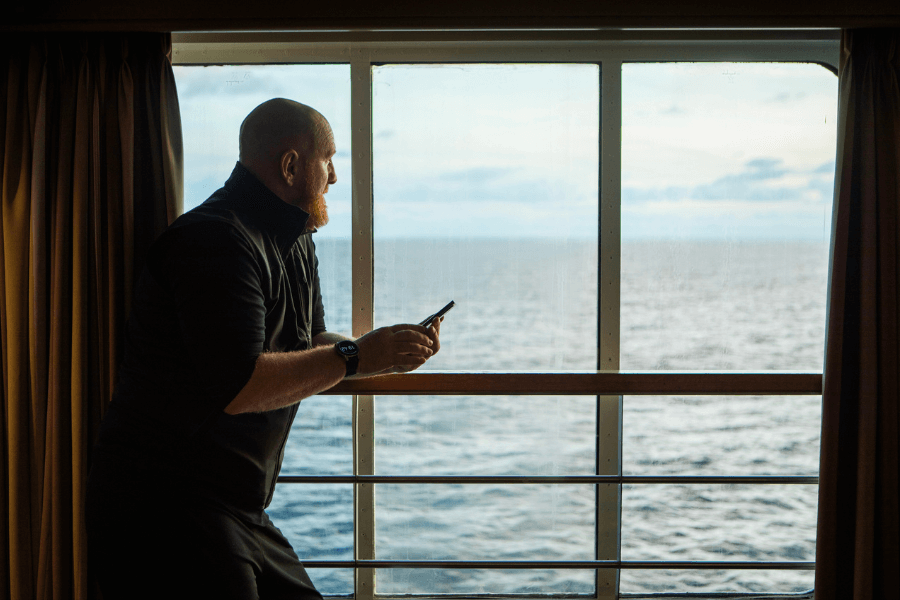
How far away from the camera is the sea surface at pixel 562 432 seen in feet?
7.56

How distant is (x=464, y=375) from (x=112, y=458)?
0.88m

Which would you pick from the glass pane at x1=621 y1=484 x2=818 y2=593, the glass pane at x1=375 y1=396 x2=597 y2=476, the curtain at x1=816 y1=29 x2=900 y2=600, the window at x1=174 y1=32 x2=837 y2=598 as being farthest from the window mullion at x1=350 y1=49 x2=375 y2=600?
the glass pane at x1=375 y1=396 x2=597 y2=476

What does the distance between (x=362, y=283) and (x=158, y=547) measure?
3.51ft

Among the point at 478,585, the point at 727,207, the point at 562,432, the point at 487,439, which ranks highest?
the point at 727,207

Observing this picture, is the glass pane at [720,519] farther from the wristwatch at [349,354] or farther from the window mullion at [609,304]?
the wristwatch at [349,354]

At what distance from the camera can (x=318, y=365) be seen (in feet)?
4.24

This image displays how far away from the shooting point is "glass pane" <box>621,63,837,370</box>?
219cm

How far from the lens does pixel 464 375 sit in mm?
1742

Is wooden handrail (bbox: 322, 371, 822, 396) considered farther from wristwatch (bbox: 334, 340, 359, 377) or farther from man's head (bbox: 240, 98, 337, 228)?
man's head (bbox: 240, 98, 337, 228)

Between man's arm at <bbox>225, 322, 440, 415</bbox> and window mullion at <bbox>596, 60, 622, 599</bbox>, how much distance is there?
85cm

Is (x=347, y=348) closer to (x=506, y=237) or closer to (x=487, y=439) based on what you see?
(x=506, y=237)

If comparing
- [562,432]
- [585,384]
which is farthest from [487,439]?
[585,384]

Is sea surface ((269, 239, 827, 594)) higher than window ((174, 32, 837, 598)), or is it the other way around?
window ((174, 32, 837, 598))

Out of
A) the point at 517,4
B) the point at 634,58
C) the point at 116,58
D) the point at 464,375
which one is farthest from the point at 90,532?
the point at 634,58
